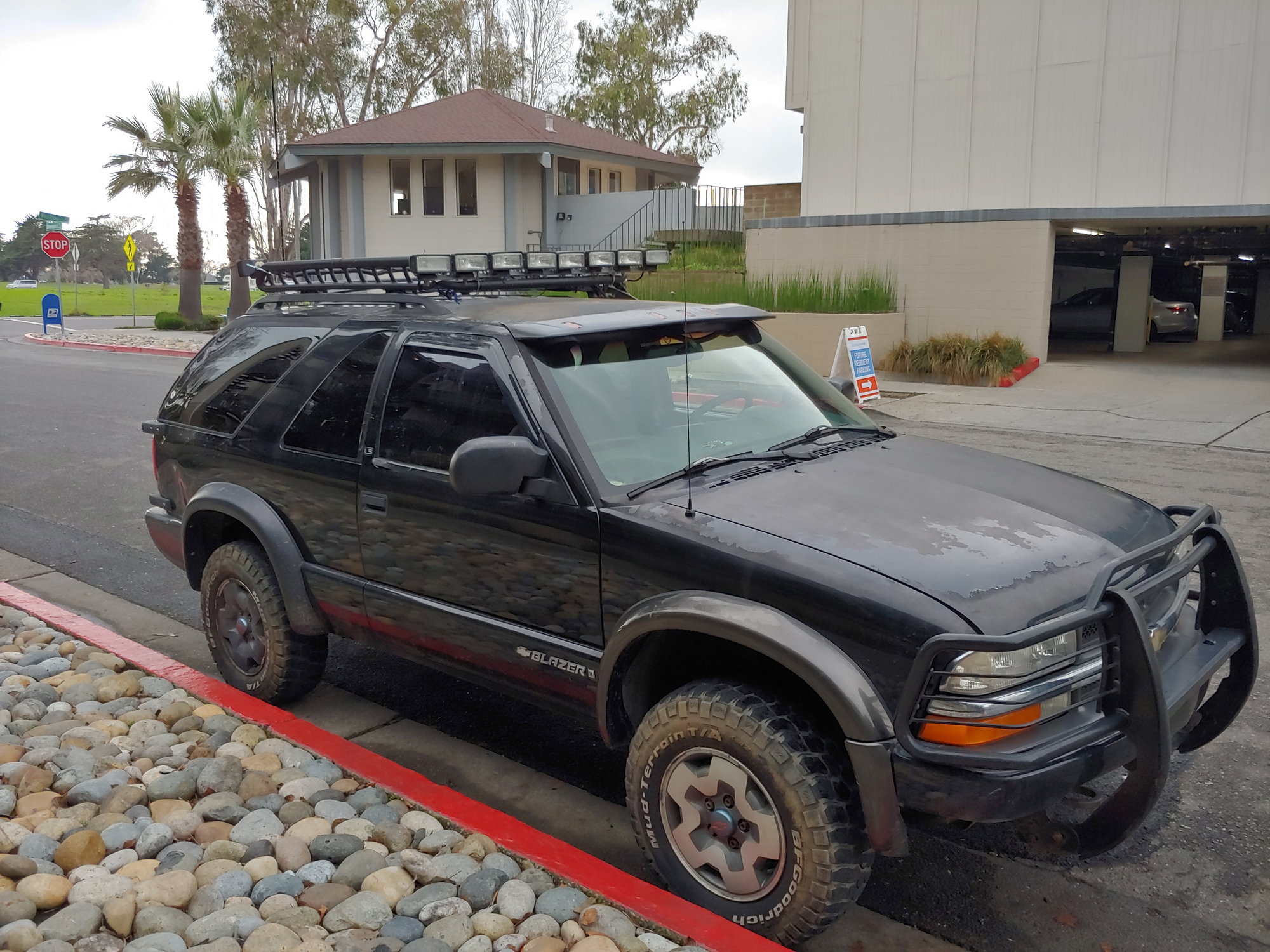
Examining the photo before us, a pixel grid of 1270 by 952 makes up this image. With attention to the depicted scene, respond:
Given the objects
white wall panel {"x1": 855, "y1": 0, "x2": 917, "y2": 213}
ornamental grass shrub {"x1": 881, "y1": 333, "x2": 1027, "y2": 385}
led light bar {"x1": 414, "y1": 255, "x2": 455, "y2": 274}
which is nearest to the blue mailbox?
white wall panel {"x1": 855, "y1": 0, "x2": 917, "y2": 213}

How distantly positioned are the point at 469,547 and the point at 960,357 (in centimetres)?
1617

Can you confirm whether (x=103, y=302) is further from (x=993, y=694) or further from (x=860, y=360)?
(x=993, y=694)

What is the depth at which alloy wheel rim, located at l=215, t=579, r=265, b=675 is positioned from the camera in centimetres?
488

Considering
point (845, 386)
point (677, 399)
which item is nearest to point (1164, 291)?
point (845, 386)

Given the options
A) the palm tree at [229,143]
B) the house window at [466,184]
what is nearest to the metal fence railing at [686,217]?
the house window at [466,184]

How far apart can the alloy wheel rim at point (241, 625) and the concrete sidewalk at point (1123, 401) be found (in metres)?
11.1

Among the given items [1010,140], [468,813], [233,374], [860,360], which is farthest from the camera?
[1010,140]

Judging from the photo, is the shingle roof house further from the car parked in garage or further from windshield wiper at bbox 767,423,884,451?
windshield wiper at bbox 767,423,884,451

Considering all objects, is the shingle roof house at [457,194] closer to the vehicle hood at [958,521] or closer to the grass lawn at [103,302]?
the grass lawn at [103,302]

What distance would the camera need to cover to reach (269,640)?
477cm

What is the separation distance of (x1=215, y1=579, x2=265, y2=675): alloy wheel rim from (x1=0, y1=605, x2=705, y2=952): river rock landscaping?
18.4 inches

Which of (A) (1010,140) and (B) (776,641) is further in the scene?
(A) (1010,140)

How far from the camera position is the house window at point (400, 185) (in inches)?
1380

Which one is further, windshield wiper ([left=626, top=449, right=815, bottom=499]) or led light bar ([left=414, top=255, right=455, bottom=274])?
led light bar ([left=414, top=255, right=455, bottom=274])
